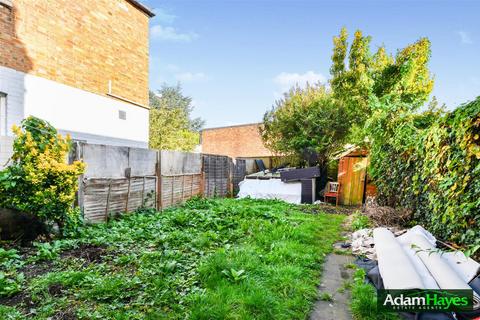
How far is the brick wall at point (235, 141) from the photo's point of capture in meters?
19.4

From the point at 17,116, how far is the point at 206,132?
15989mm

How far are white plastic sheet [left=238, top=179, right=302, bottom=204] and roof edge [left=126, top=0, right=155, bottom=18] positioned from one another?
7729 millimetres

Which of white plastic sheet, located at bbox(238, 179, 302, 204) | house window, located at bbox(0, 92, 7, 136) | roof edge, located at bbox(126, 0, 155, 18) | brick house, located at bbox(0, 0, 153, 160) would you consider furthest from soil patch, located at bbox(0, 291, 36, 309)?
roof edge, located at bbox(126, 0, 155, 18)

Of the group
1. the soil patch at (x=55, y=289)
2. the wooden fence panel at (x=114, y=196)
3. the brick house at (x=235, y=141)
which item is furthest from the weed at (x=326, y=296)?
the brick house at (x=235, y=141)

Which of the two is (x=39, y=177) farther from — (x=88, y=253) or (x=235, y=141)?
(x=235, y=141)

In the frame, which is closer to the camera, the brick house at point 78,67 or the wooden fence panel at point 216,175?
the brick house at point 78,67

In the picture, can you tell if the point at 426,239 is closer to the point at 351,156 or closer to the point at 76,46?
the point at 351,156

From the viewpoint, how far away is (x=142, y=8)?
9750mm

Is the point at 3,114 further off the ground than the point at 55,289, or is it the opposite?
the point at 3,114

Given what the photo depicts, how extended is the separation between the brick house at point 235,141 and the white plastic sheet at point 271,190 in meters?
8.06

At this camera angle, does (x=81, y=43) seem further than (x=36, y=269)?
Yes

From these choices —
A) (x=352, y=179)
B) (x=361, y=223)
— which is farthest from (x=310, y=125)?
(x=361, y=223)

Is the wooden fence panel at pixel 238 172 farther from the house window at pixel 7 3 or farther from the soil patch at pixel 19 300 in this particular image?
the soil patch at pixel 19 300

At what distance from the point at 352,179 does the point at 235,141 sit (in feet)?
39.9
